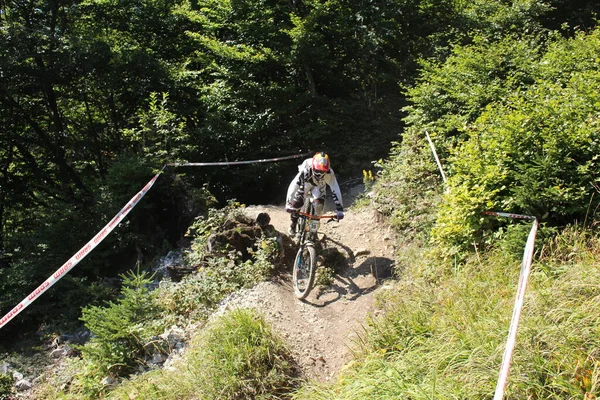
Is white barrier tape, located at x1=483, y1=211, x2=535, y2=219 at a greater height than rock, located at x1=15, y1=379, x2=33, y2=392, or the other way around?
white barrier tape, located at x1=483, y1=211, x2=535, y2=219

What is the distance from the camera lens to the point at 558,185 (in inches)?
195

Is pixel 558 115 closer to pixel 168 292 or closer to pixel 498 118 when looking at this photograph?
pixel 498 118

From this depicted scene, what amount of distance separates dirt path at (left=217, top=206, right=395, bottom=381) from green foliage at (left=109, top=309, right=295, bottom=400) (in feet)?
1.45

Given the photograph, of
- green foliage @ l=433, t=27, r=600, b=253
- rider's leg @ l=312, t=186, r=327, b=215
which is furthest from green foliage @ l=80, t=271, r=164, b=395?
green foliage @ l=433, t=27, r=600, b=253

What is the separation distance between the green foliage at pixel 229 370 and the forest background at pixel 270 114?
2.64 meters

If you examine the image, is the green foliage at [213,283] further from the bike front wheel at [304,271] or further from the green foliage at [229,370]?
the green foliage at [229,370]

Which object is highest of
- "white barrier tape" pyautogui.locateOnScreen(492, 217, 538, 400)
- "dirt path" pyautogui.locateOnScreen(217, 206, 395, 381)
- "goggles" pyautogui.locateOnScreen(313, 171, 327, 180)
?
"goggles" pyautogui.locateOnScreen(313, 171, 327, 180)

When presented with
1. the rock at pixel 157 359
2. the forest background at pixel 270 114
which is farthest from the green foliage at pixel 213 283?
the forest background at pixel 270 114

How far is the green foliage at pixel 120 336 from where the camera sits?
5816 mm

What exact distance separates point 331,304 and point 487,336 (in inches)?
131

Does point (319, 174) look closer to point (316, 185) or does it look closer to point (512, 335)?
point (316, 185)

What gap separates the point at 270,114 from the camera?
45.3 feet

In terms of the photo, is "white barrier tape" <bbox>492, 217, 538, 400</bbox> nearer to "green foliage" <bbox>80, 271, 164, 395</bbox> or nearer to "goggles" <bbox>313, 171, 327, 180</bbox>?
"goggles" <bbox>313, 171, 327, 180</bbox>

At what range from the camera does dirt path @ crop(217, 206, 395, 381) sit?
5629 millimetres
